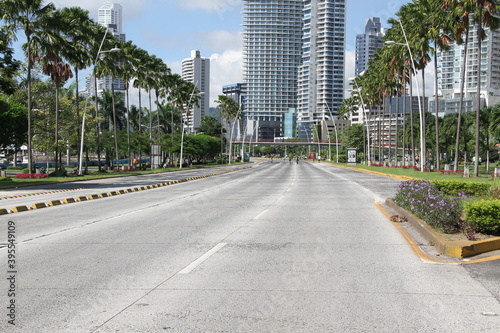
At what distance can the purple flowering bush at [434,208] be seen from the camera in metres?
11.0

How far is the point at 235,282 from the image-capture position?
738 cm

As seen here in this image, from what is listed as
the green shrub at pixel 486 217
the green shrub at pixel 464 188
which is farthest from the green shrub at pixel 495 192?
the green shrub at pixel 486 217

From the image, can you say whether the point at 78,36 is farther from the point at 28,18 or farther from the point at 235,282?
the point at 235,282

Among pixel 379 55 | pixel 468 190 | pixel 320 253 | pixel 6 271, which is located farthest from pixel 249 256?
pixel 379 55

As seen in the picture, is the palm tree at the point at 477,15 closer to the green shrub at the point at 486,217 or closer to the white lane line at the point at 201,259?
the green shrub at the point at 486,217

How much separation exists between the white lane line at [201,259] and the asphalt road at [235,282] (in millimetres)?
19

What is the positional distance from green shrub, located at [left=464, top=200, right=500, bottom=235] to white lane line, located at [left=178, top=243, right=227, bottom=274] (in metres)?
5.06

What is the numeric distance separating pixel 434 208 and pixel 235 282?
20.2 feet

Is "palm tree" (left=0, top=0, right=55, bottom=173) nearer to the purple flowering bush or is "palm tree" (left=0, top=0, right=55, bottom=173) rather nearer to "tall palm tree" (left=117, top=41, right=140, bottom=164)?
"tall palm tree" (left=117, top=41, right=140, bottom=164)

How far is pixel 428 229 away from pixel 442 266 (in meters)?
2.94

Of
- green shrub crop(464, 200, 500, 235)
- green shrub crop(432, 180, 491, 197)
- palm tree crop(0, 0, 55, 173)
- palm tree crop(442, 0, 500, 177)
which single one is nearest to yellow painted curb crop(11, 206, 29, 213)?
green shrub crop(464, 200, 500, 235)

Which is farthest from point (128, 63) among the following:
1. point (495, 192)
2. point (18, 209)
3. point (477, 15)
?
point (495, 192)

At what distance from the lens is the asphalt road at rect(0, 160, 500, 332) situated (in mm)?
5672

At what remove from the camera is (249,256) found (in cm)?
934
